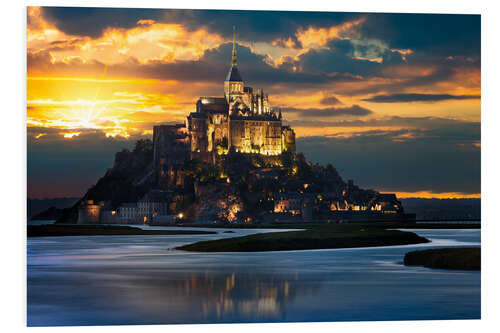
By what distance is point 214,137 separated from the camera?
75.9 metres

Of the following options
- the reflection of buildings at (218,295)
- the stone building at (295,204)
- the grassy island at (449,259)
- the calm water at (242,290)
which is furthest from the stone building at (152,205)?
the reflection of buildings at (218,295)

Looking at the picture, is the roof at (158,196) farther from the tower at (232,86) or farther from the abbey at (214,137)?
the tower at (232,86)

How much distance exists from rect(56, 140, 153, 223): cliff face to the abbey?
9.39 feet

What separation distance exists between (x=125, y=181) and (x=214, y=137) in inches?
437

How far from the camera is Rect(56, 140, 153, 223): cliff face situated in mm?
77688

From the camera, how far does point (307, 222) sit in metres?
68.4

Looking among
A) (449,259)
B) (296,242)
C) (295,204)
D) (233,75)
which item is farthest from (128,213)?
(449,259)

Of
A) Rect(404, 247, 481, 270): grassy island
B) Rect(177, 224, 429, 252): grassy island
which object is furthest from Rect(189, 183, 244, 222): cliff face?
Rect(404, 247, 481, 270): grassy island

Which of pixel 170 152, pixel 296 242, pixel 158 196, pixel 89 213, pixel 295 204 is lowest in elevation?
pixel 89 213

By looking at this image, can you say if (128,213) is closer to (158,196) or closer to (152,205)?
(152,205)

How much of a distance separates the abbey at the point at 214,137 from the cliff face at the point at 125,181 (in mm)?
2862

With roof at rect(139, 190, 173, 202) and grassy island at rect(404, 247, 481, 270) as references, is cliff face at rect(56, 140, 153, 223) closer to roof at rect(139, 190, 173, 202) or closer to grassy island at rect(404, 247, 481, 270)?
roof at rect(139, 190, 173, 202)

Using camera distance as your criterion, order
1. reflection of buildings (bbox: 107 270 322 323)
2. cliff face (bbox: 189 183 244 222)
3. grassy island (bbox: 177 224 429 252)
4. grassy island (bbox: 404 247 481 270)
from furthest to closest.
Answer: cliff face (bbox: 189 183 244 222)
grassy island (bbox: 177 224 429 252)
grassy island (bbox: 404 247 481 270)
reflection of buildings (bbox: 107 270 322 323)
